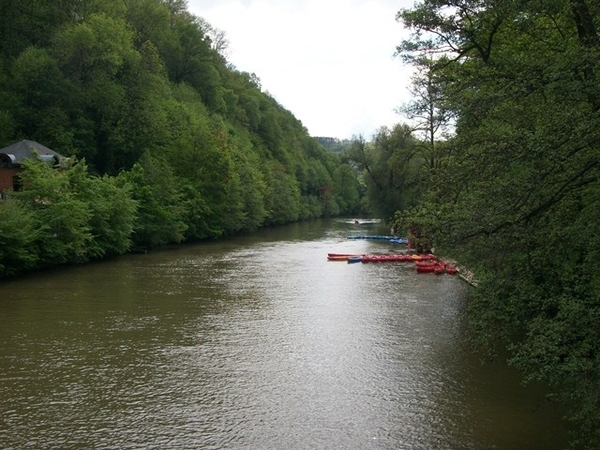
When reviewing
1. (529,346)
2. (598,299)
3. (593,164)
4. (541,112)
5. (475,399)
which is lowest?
(475,399)

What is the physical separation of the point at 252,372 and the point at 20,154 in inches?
1073

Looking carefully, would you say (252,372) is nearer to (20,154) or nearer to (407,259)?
(407,259)

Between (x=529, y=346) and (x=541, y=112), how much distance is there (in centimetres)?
461

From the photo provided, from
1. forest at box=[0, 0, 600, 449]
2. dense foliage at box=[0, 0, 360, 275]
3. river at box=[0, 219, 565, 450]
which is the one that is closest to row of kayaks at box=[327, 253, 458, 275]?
forest at box=[0, 0, 600, 449]

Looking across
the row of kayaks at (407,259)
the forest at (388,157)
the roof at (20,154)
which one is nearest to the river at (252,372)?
the forest at (388,157)

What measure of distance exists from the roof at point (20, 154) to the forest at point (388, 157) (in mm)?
2945

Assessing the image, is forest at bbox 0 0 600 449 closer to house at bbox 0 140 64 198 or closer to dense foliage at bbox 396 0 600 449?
dense foliage at bbox 396 0 600 449

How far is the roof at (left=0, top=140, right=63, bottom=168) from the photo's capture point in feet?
105

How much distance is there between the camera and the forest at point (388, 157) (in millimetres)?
7527

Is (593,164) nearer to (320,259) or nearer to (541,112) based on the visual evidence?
(541,112)

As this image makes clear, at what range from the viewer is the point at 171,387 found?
36.2ft

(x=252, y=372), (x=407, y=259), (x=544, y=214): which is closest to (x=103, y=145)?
(x=407, y=259)

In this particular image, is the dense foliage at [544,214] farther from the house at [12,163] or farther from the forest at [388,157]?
the house at [12,163]

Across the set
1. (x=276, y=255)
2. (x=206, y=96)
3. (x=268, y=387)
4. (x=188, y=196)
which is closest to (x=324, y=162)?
(x=206, y=96)
